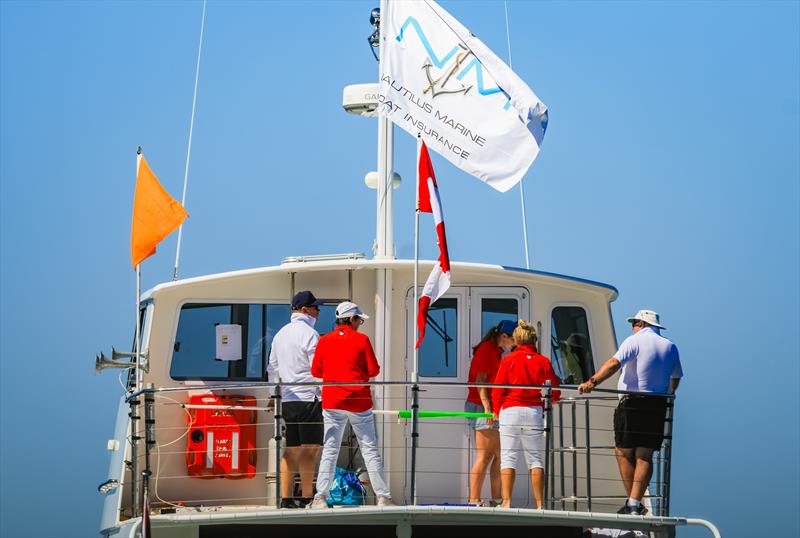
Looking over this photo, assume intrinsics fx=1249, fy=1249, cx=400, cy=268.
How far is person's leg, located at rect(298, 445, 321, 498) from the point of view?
1087cm

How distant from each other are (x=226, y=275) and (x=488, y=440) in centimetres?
310

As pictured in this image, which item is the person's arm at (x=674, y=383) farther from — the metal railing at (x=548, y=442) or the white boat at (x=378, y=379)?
the white boat at (x=378, y=379)

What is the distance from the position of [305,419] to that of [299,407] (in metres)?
0.12

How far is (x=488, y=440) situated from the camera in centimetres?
1127

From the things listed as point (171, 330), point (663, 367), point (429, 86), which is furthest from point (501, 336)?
point (171, 330)

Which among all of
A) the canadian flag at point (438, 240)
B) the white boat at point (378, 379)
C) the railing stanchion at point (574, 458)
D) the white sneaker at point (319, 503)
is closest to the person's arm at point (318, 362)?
the canadian flag at point (438, 240)

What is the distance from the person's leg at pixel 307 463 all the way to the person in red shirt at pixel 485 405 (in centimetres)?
Answer: 140

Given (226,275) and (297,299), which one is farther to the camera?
(226,275)

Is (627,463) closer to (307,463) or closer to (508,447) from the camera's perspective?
(508,447)

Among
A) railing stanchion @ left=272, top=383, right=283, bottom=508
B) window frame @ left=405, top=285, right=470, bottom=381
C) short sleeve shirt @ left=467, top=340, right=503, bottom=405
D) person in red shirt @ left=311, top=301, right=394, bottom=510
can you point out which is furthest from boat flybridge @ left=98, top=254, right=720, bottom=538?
railing stanchion @ left=272, top=383, right=283, bottom=508

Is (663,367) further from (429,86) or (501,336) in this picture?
(429,86)

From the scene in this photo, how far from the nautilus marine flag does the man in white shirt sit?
2404mm

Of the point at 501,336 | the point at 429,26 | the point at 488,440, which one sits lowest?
the point at 488,440

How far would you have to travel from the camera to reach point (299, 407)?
35.9ft
